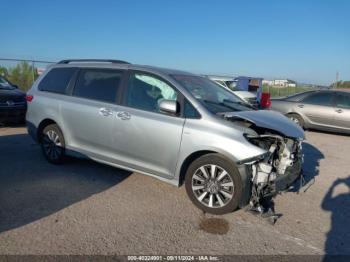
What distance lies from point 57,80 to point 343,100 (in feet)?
28.6

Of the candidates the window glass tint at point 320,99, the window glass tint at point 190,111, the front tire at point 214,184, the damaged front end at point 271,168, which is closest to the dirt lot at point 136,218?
the front tire at point 214,184

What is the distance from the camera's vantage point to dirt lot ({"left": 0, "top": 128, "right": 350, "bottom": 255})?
3.29 m

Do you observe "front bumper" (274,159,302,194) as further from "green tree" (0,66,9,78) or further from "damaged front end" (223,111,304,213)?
"green tree" (0,66,9,78)

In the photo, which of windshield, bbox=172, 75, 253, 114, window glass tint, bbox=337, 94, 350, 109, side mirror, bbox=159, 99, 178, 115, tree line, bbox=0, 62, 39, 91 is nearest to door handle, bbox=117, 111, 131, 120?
side mirror, bbox=159, 99, 178, 115

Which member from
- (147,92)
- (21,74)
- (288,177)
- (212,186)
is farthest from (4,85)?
(288,177)

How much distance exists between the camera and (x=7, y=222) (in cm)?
361

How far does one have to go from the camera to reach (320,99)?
10617 mm

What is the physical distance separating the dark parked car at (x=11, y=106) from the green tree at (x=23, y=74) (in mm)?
A: 6274

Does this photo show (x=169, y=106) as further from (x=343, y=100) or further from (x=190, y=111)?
(x=343, y=100)

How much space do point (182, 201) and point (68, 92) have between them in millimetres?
2704

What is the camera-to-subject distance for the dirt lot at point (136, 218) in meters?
3.29

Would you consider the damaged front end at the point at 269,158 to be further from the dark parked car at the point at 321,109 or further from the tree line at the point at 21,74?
the tree line at the point at 21,74

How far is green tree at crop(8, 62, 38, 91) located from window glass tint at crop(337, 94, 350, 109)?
1306 cm

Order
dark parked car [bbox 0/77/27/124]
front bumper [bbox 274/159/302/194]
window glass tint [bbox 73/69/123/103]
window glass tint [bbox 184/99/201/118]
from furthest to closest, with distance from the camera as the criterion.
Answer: dark parked car [bbox 0/77/27/124] < window glass tint [bbox 73/69/123/103] < window glass tint [bbox 184/99/201/118] < front bumper [bbox 274/159/302/194]
